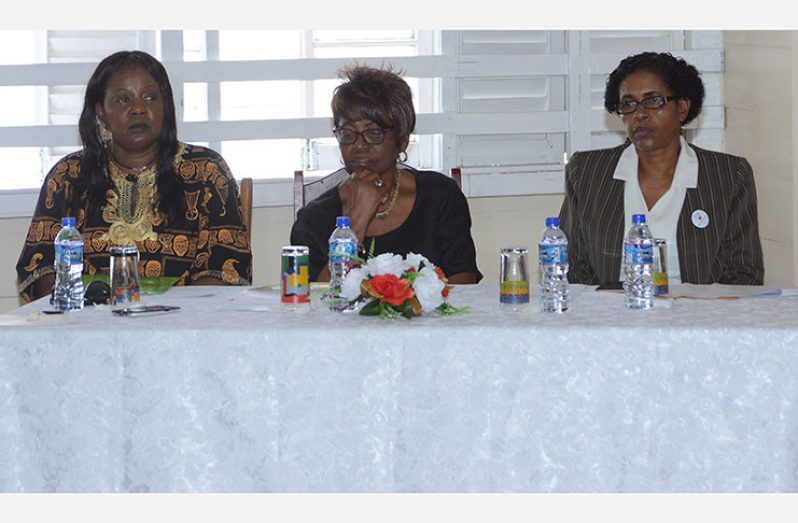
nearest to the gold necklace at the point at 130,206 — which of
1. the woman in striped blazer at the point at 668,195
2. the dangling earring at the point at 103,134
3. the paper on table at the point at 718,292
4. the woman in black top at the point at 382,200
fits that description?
the dangling earring at the point at 103,134

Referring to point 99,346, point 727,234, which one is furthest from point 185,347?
point 727,234

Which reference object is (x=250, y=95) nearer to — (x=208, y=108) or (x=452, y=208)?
(x=208, y=108)

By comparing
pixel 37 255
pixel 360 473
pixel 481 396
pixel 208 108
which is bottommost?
pixel 360 473

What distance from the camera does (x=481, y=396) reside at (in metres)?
2.86

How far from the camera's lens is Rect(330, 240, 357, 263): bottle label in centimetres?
338

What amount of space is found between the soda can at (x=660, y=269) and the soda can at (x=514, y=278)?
0.38 m

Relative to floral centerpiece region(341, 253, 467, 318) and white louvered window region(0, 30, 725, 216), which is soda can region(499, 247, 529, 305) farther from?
white louvered window region(0, 30, 725, 216)

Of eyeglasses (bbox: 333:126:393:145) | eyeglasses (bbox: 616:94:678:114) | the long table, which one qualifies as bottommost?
the long table

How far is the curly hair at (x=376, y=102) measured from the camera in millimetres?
4035

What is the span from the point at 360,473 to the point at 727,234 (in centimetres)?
173

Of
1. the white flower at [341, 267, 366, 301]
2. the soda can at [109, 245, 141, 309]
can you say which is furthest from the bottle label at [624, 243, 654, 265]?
the soda can at [109, 245, 141, 309]

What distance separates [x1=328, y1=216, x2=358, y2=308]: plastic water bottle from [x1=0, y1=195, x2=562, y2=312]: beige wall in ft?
5.81

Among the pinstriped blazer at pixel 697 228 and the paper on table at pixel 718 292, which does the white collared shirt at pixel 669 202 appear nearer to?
the pinstriped blazer at pixel 697 228

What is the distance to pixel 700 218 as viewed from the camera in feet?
13.0
